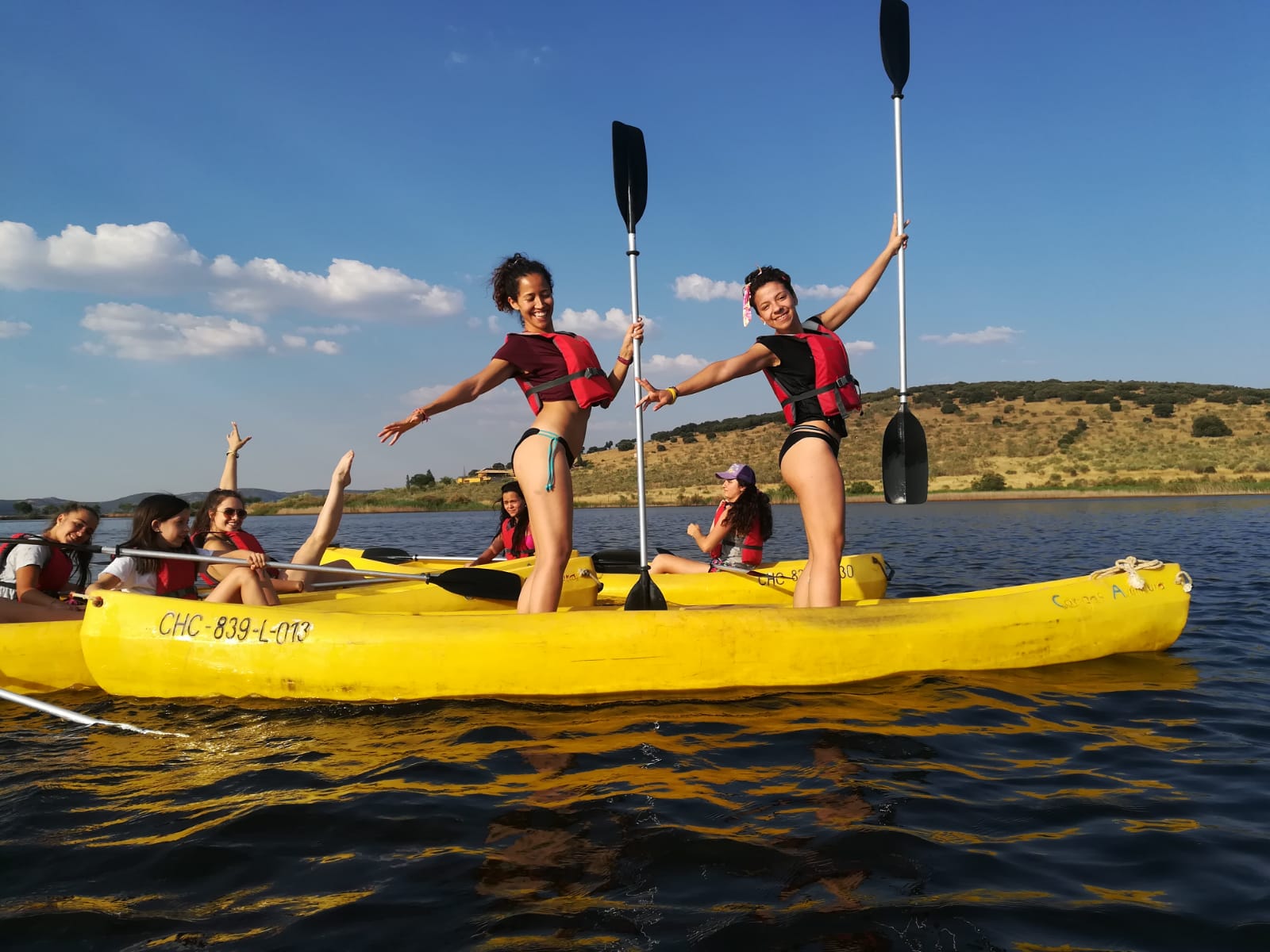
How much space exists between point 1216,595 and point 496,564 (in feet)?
24.1

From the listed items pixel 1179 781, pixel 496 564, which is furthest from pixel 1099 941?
pixel 496 564

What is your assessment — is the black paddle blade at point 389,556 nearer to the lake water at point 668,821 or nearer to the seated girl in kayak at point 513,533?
the seated girl in kayak at point 513,533

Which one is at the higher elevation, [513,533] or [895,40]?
[895,40]

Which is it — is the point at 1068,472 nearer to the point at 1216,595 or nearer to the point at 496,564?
the point at 1216,595

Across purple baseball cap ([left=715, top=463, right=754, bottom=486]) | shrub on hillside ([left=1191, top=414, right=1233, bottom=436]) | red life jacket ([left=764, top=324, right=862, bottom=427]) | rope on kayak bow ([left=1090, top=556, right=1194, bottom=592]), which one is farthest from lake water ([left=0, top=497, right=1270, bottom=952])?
shrub on hillside ([left=1191, top=414, right=1233, bottom=436])

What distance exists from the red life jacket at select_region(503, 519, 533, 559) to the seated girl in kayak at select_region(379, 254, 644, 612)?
12.2ft

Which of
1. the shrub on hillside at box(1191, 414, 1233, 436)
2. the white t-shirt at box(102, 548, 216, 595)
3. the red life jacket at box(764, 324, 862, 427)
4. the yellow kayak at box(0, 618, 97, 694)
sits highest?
the shrub on hillside at box(1191, 414, 1233, 436)

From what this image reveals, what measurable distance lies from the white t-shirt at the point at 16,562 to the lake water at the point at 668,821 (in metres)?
1.56

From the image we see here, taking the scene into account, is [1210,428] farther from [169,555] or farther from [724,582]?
[169,555]

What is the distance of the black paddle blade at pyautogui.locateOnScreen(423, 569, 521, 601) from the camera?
227 inches

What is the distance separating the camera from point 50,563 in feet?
19.9

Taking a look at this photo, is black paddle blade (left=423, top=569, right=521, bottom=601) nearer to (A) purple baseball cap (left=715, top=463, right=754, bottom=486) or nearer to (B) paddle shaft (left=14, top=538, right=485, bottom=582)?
(B) paddle shaft (left=14, top=538, right=485, bottom=582)

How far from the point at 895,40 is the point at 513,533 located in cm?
588

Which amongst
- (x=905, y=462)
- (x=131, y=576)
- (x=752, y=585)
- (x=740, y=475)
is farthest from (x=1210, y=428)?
(x=131, y=576)
